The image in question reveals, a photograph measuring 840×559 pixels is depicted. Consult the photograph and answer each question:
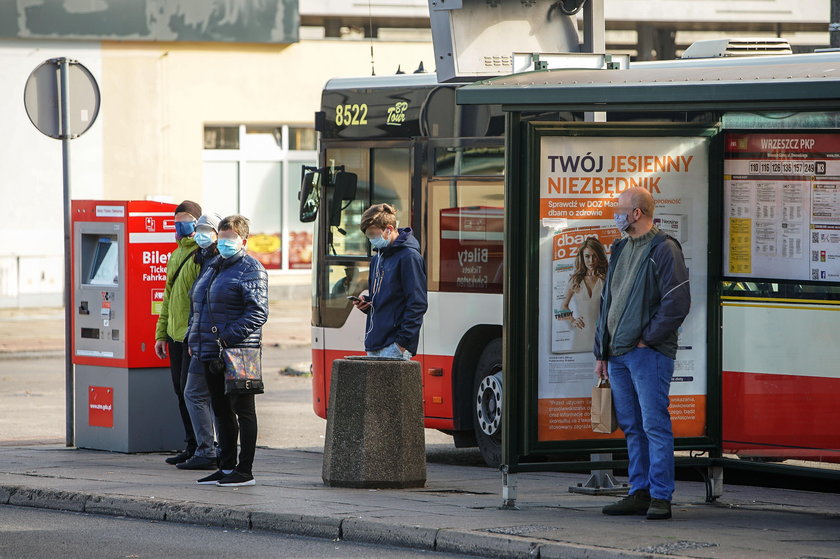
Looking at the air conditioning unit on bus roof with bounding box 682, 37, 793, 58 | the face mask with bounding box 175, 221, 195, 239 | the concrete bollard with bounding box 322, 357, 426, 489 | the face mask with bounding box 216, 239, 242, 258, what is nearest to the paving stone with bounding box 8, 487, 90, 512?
the concrete bollard with bounding box 322, 357, 426, 489

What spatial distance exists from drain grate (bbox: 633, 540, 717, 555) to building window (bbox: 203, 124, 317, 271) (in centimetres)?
2203

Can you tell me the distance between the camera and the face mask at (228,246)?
9.88 m

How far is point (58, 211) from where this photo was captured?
90.6ft

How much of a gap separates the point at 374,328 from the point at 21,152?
18.3 meters

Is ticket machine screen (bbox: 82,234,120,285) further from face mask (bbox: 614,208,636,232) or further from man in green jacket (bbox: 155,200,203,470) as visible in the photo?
face mask (bbox: 614,208,636,232)

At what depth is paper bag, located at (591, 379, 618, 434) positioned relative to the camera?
8805mm

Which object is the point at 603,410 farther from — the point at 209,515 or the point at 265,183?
the point at 265,183

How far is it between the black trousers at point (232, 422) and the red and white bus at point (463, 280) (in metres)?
2.43

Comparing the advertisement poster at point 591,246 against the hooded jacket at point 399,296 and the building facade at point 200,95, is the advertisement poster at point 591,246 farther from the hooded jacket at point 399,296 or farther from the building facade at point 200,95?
the building facade at point 200,95

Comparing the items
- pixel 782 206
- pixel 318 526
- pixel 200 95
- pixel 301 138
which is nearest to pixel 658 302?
pixel 782 206

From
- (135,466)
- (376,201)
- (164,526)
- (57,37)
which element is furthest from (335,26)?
(164,526)

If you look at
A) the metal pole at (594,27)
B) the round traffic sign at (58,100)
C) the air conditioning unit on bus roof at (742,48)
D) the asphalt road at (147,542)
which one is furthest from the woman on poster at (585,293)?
the round traffic sign at (58,100)

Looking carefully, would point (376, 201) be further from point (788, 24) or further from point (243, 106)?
point (788, 24)

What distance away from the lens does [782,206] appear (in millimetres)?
9203
